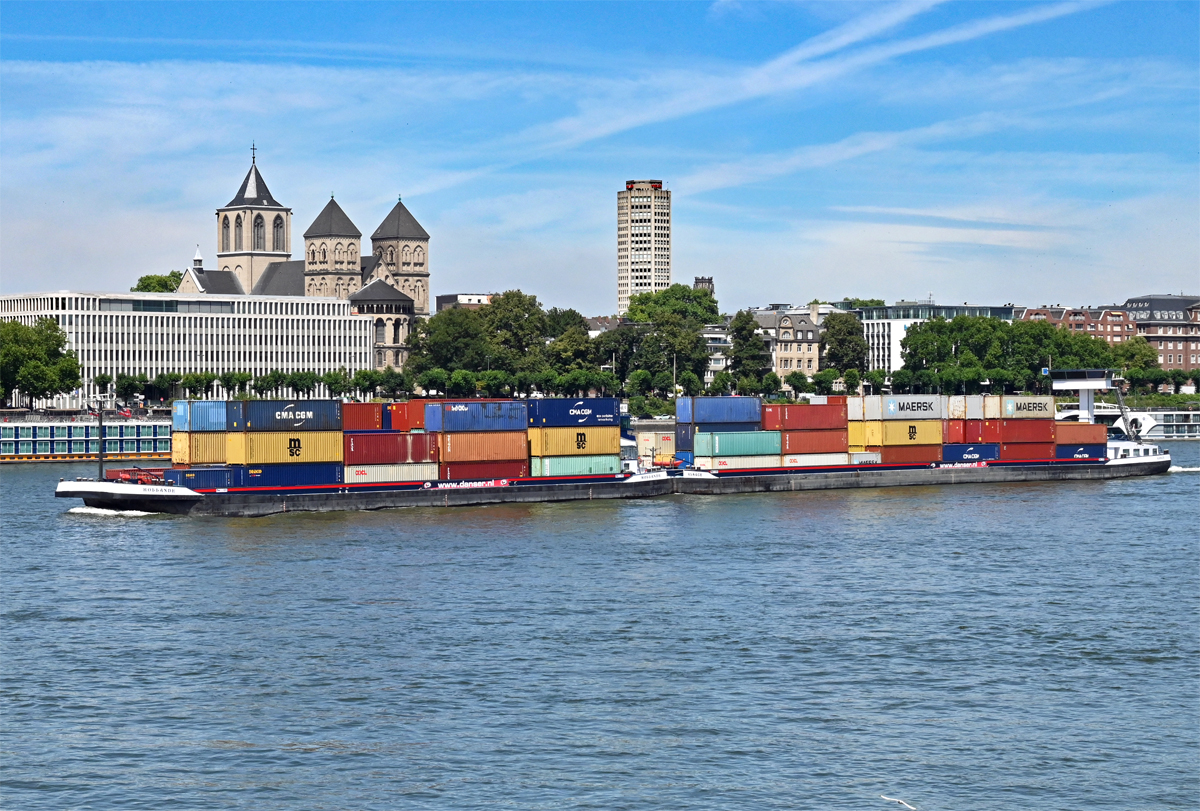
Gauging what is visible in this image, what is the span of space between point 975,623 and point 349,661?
1759 centimetres

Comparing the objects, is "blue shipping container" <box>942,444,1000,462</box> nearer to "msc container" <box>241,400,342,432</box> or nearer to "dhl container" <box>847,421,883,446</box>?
"dhl container" <box>847,421,883,446</box>

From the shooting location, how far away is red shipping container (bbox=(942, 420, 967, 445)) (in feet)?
327

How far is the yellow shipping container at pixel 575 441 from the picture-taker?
85.8 meters

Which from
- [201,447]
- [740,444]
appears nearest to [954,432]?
[740,444]

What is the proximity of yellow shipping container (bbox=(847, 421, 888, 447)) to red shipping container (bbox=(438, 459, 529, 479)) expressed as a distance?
22.5m

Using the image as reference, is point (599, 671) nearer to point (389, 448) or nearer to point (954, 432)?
point (389, 448)

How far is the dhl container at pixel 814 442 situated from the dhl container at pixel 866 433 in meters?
1.41

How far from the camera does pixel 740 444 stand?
92875mm

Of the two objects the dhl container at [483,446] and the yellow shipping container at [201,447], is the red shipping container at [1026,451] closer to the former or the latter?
the dhl container at [483,446]

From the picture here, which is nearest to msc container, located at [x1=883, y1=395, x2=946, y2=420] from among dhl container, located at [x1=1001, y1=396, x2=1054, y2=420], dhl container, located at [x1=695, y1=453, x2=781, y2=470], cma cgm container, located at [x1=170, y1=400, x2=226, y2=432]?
dhl container, located at [x1=1001, y1=396, x2=1054, y2=420]

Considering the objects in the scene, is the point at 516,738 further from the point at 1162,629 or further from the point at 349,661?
the point at 1162,629

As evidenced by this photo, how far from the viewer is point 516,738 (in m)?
33.8

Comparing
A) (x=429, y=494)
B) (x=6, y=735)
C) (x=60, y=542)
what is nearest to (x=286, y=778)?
(x=6, y=735)

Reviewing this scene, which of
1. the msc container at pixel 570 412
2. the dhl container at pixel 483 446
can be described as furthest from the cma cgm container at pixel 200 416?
the msc container at pixel 570 412
